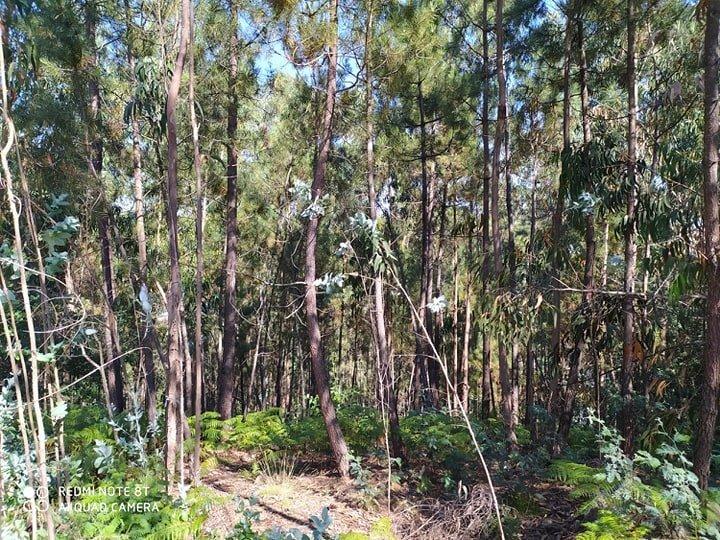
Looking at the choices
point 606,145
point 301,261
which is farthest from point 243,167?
point 606,145

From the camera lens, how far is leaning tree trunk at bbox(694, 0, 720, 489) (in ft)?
10.9

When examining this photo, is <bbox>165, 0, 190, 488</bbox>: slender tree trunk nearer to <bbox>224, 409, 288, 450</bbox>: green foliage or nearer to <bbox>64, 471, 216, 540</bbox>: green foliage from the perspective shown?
<bbox>64, 471, 216, 540</bbox>: green foliage

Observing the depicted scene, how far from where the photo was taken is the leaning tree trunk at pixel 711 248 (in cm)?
333

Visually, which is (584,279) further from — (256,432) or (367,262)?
(256,432)

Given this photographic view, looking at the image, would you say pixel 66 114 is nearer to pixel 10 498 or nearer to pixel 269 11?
pixel 269 11

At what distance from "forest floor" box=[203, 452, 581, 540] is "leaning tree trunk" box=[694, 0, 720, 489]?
1.45 metres

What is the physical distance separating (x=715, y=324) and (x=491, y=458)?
3535mm

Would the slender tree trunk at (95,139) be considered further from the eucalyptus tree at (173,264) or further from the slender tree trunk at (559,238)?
the slender tree trunk at (559,238)

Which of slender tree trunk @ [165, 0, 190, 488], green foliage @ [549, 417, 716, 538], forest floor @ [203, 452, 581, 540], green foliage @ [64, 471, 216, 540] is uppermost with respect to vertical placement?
slender tree trunk @ [165, 0, 190, 488]

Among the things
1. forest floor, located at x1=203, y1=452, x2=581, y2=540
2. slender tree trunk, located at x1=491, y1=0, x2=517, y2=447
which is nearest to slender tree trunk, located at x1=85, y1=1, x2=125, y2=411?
forest floor, located at x1=203, y1=452, x2=581, y2=540

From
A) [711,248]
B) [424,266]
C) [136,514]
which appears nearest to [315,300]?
[136,514]

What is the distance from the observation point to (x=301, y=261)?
46.7 ft

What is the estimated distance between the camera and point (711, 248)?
3355mm

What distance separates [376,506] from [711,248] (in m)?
4.08
